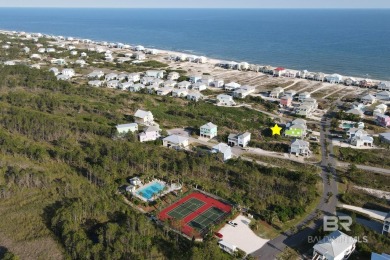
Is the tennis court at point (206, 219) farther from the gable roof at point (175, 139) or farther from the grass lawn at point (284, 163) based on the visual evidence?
the gable roof at point (175, 139)

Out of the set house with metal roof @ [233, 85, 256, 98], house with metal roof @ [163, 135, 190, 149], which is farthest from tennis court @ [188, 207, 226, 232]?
house with metal roof @ [233, 85, 256, 98]

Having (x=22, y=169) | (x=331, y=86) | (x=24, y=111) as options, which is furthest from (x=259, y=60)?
(x=22, y=169)

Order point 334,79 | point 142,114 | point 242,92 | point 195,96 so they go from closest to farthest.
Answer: point 142,114 < point 195,96 < point 242,92 < point 334,79

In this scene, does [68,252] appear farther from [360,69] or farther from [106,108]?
[360,69]

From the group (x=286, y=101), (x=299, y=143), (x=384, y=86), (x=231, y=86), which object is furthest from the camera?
(x=231, y=86)

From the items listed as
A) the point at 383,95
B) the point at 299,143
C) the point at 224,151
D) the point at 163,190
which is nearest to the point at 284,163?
the point at 299,143

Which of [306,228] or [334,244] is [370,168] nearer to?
[306,228]

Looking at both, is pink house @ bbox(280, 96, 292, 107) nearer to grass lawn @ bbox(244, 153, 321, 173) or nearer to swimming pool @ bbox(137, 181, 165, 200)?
Answer: grass lawn @ bbox(244, 153, 321, 173)
